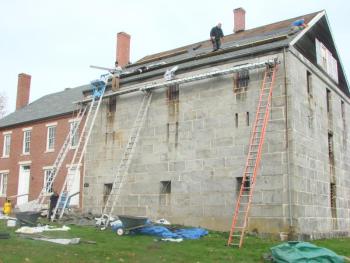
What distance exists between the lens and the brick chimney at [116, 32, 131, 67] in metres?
31.8

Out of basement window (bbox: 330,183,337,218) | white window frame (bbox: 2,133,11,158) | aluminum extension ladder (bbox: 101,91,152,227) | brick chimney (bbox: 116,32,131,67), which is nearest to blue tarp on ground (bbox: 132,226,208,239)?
aluminum extension ladder (bbox: 101,91,152,227)

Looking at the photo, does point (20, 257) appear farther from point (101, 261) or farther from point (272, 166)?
point (272, 166)

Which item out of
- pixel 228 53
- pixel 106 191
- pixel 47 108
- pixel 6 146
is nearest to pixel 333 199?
pixel 228 53

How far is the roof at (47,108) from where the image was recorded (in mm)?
29581

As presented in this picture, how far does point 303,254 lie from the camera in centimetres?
1034

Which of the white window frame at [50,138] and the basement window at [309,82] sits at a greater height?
the basement window at [309,82]

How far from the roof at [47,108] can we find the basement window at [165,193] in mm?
10553

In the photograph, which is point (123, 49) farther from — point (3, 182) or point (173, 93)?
point (173, 93)

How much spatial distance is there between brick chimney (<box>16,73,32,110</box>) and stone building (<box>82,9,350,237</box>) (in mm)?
17150

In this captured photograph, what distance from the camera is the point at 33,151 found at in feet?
97.6

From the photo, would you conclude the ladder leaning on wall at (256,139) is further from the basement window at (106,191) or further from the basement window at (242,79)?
the basement window at (106,191)

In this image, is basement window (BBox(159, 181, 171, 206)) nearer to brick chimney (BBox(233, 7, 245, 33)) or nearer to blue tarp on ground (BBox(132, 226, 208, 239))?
blue tarp on ground (BBox(132, 226, 208, 239))

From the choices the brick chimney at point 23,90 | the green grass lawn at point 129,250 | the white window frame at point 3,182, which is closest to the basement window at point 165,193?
the green grass lawn at point 129,250

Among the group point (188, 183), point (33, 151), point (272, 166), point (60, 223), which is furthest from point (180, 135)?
point (33, 151)
